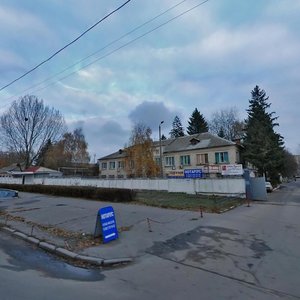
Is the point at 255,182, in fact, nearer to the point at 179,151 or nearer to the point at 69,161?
the point at 179,151

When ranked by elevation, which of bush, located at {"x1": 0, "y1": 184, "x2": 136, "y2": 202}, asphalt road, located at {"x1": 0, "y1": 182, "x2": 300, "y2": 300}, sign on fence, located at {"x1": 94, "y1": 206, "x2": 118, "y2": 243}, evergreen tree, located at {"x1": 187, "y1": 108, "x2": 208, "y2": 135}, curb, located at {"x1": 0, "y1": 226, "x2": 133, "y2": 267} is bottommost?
asphalt road, located at {"x1": 0, "y1": 182, "x2": 300, "y2": 300}

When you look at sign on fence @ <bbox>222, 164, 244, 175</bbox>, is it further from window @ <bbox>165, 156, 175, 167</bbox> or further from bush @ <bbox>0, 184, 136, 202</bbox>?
window @ <bbox>165, 156, 175, 167</bbox>

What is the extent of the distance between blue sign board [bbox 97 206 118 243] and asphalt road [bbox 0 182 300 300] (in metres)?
1.36

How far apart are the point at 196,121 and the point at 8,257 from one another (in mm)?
77055

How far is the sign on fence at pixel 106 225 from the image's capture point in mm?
9773

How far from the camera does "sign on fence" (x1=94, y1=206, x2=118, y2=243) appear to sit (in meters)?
9.77

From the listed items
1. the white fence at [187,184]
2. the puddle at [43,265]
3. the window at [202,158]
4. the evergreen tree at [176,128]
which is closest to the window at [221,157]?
the window at [202,158]

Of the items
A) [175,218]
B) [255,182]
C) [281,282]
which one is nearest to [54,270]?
[281,282]

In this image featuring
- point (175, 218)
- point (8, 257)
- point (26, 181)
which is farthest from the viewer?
point (26, 181)

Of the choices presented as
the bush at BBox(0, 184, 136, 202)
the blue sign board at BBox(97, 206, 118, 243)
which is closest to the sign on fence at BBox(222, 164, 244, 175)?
the bush at BBox(0, 184, 136, 202)

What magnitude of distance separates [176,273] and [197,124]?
77060 mm

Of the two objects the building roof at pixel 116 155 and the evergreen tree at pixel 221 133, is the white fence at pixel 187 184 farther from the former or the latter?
the evergreen tree at pixel 221 133

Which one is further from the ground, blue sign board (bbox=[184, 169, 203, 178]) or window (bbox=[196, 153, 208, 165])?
window (bbox=[196, 153, 208, 165])

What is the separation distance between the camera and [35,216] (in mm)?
15594
